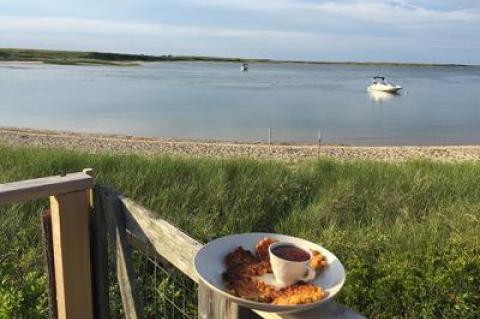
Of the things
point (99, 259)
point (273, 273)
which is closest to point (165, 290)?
point (99, 259)

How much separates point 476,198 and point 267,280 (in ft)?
19.9

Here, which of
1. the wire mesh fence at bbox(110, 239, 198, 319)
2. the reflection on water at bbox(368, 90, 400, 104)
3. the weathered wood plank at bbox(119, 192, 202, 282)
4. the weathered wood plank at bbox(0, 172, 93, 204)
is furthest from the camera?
the reflection on water at bbox(368, 90, 400, 104)

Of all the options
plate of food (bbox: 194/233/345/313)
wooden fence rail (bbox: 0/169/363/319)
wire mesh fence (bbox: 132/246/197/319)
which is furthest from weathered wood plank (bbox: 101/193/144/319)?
wire mesh fence (bbox: 132/246/197/319)

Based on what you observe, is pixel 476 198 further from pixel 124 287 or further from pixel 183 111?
pixel 183 111

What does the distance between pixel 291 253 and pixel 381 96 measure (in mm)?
60483

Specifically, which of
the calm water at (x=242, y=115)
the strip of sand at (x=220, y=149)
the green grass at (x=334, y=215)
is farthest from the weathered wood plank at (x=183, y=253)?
the calm water at (x=242, y=115)

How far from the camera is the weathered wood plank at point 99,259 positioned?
9.26ft

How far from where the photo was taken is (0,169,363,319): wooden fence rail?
2611 millimetres

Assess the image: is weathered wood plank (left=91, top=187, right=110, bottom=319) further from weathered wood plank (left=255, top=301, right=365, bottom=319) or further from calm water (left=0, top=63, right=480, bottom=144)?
calm water (left=0, top=63, right=480, bottom=144)

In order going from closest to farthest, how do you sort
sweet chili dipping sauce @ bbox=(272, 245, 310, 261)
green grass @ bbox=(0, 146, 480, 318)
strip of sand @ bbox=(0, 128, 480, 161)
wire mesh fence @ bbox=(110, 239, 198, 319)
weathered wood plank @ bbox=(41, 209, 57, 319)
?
1. sweet chili dipping sauce @ bbox=(272, 245, 310, 261)
2. weathered wood plank @ bbox=(41, 209, 57, 319)
3. green grass @ bbox=(0, 146, 480, 318)
4. wire mesh fence @ bbox=(110, 239, 198, 319)
5. strip of sand @ bbox=(0, 128, 480, 161)

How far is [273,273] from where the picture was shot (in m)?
1.79

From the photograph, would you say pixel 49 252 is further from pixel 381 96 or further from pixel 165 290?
pixel 381 96

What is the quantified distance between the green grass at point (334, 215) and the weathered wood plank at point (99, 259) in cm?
58

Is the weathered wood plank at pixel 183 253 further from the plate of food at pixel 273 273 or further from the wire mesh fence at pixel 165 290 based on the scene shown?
the wire mesh fence at pixel 165 290
